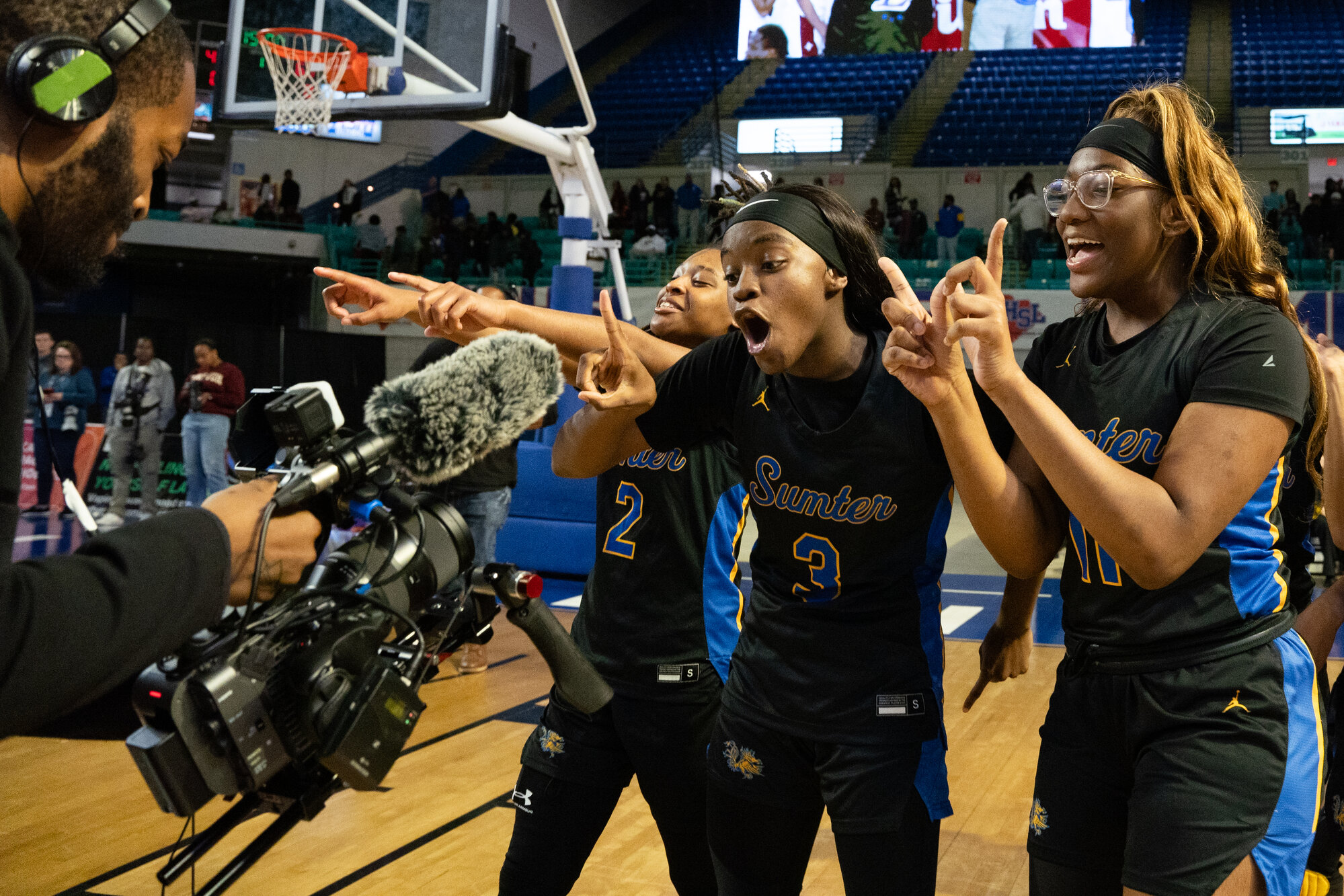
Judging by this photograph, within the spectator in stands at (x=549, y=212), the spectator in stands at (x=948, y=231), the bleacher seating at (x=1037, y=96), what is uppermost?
the bleacher seating at (x=1037, y=96)

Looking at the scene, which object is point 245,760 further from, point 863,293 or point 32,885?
point 32,885

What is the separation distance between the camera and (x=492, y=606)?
1562 millimetres

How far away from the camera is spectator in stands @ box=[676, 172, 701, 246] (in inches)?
786

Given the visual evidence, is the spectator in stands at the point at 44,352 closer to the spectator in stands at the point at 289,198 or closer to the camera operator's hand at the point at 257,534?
the spectator in stands at the point at 289,198

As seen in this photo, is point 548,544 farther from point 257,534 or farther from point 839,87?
point 839,87

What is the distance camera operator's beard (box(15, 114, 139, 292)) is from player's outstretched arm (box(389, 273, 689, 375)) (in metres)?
1.19

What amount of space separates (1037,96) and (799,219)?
22111mm

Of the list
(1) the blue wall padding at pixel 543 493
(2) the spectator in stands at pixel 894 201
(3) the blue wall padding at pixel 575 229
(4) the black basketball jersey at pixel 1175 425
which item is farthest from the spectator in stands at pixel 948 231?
(4) the black basketball jersey at pixel 1175 425

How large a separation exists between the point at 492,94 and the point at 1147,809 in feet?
20.6

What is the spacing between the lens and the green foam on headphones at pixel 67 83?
1.03 meters

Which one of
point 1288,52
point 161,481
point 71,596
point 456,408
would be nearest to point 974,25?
point 1288,52

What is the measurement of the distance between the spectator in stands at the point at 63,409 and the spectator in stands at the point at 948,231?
1262cm

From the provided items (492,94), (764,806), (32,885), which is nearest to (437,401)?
(764,806)

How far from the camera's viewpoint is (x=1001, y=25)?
21.4 metres
